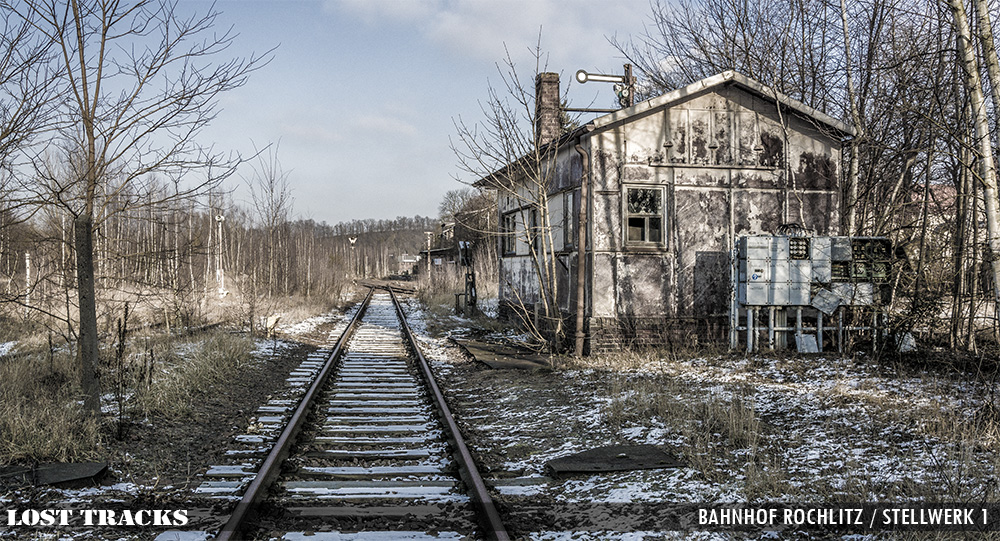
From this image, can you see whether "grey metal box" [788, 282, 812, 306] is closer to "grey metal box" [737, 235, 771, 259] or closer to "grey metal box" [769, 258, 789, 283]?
"grey metal box" [769, 258, 789, 283]

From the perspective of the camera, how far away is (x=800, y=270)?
1173 cm

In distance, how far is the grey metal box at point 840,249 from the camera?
38.4ft

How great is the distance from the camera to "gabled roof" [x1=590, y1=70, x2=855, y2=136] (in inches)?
487

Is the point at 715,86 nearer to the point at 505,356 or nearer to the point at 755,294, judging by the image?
the point at 755,294

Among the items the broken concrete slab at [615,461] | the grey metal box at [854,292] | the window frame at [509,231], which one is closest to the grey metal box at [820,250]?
the grey metal box at [854,292]

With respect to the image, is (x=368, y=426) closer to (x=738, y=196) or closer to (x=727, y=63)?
(x=738, y=196)

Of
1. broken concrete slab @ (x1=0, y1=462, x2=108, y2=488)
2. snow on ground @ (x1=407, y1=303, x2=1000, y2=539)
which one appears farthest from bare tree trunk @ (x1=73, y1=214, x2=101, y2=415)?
snow on ground @ (x1=407, y1=303, x2=1000, y2=539)

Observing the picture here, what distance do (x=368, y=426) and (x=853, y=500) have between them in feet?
16.6

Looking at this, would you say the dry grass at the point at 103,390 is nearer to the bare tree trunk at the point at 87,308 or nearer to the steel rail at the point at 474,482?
the bare tree trunk at the point at 87,308

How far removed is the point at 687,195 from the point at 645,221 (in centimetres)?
97

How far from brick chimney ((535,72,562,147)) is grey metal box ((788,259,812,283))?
5.90 metres

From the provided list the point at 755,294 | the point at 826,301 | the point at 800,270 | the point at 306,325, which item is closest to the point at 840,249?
the point at 800,270

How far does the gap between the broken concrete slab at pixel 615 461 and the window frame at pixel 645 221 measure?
22.4 ft

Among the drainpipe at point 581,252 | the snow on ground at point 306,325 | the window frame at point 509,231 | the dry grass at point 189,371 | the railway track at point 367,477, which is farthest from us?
the window frame at point 509,231
